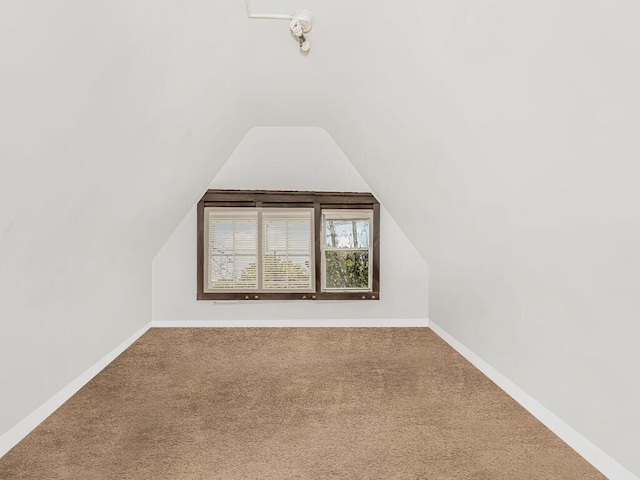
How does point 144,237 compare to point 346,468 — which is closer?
point 346,468

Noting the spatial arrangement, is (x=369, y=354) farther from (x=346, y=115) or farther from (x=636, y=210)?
(x=636, y=210)

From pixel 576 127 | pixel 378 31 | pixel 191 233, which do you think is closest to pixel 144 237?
pixel 191 233

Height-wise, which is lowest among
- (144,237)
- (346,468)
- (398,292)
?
(346,468)

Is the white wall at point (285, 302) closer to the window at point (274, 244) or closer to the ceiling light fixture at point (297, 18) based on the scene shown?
the window at point (274, 244)

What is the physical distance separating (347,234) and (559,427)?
3348 mm

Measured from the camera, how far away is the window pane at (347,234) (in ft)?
18.5

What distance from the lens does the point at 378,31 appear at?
2523mm

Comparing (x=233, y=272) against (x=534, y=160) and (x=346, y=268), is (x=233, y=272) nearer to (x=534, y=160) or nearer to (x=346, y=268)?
(x=346, y=268)

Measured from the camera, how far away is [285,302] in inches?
220

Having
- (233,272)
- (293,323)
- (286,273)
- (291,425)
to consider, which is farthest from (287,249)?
(291,425)

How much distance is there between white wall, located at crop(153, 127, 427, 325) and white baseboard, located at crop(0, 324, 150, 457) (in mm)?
1266

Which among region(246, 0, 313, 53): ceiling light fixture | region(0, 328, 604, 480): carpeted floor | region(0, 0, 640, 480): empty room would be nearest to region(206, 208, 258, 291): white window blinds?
region(0, 0, 640, 480): empty room

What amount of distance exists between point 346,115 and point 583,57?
115 inches

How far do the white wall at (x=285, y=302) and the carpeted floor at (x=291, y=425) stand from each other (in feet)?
3.78
